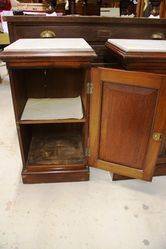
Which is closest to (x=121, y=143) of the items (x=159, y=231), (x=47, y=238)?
(x=159, y=231)

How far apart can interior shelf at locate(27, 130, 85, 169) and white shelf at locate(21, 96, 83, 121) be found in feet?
0.91

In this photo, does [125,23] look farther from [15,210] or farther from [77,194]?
[15,210]

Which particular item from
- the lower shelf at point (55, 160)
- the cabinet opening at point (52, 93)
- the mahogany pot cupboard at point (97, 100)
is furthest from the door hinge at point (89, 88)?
the lower shelf at point (55, 160)

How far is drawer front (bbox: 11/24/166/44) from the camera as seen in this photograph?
4.16 ft

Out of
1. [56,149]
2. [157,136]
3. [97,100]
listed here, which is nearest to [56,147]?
[56,149]

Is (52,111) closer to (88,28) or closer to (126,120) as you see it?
(126,120)

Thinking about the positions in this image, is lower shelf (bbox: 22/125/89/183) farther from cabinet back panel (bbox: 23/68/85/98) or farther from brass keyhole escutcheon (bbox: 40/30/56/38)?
brass keyhole escutcheon (bbox: 40/30/56/38)

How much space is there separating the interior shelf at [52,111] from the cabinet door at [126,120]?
0.15 m

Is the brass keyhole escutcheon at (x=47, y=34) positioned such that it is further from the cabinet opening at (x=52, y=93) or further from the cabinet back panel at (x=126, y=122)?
the cabinet back panel at (x=126, y=122)

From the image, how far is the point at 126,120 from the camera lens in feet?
3.37

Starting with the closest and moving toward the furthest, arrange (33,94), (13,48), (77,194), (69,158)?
(13,48) < (77,194) < (69,158) < (33,94)

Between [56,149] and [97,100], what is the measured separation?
1.72ft

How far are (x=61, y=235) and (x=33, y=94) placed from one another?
34.9 inches

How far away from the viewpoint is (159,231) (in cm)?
102
